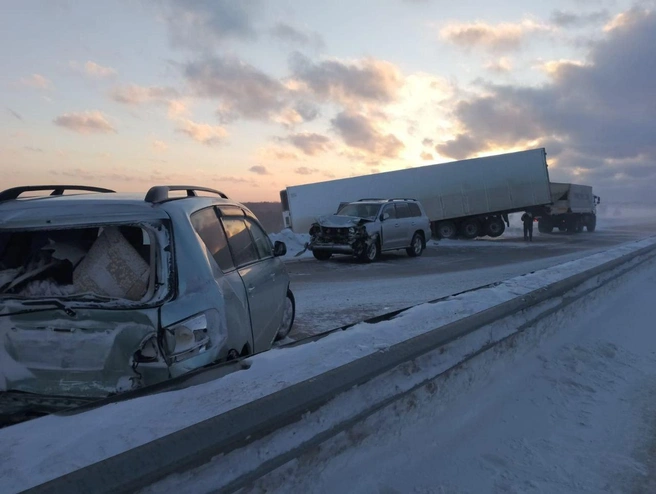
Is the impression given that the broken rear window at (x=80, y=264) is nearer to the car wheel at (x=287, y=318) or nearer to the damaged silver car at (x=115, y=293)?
the damaged silver car at (x=115, y=293)

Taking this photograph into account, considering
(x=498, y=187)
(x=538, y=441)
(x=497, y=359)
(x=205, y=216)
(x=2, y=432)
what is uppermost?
(x=498, y=187)

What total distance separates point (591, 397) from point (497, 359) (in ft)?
2.36

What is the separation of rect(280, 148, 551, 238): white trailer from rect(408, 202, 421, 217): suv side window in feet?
30.0

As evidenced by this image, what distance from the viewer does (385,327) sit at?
3.23 meters

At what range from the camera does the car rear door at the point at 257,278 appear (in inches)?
164

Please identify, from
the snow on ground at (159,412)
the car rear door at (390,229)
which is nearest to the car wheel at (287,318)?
the snow on ground at (159,412)

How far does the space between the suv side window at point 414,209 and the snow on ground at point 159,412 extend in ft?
49.6

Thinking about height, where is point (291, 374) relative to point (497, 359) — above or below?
above

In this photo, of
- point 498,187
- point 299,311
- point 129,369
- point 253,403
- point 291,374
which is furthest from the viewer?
point 498,187

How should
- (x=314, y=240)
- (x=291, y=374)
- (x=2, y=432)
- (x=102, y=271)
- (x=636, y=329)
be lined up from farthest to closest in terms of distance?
1. (x=314, y=240)
2. (x=636, y=329)
3. (x=102, y=271)
4. (x=291, y=374)
5. (x=2, y=432)

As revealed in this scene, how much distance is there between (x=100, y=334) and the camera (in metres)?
3.06

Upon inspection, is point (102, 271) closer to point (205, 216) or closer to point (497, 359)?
point (205, 216)

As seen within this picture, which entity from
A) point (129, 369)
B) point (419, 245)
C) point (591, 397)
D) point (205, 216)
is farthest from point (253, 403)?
point (419, 245)

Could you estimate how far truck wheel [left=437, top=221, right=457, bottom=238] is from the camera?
93.8 ft
